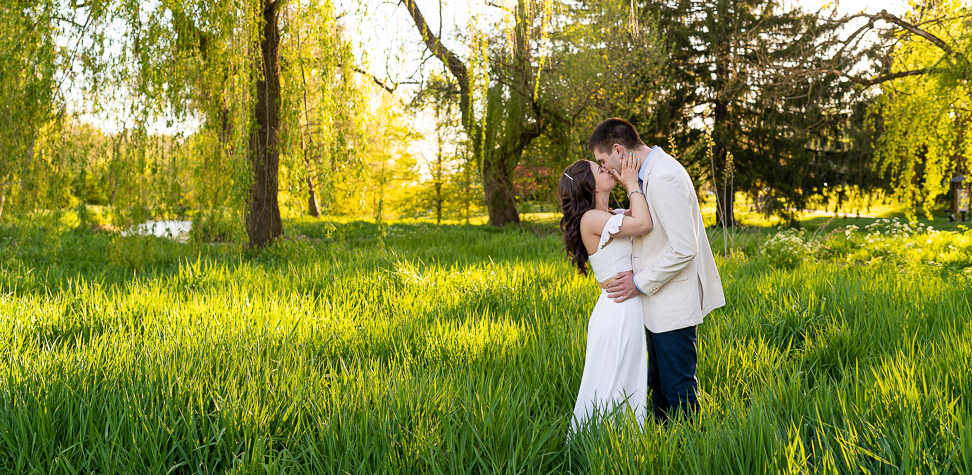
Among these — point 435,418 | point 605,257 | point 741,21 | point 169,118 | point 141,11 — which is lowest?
point 435,418

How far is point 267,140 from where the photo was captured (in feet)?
23.3

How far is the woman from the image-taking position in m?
2.59

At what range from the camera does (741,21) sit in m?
17.3

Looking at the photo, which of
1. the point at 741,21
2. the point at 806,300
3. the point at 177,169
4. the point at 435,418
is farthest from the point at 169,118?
the point at 741,21

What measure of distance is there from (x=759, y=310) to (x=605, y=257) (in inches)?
86.3

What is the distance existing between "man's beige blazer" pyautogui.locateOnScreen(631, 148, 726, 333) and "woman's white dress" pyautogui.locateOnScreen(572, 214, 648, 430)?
0.30 feet

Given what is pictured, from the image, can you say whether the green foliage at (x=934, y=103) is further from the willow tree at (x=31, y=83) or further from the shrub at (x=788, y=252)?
the willow tree at (x=31, y=83)

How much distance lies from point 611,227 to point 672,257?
0.31m

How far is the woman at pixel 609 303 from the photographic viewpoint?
2586 mm

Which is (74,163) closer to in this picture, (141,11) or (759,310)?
(141,11)

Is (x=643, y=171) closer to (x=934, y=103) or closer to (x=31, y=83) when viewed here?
(x=31, y=83)

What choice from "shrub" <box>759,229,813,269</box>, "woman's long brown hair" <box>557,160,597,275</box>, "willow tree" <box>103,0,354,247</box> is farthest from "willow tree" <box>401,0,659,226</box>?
"woman's long brown hair" <box>557,160,597,275</box>

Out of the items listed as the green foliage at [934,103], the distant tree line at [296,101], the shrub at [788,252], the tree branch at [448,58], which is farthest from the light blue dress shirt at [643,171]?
the green foliage at [934,103]

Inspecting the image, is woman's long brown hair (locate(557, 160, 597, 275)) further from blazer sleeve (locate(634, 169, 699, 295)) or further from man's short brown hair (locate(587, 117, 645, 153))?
blazer sleeve (locate(634, 169, 699, 295))
